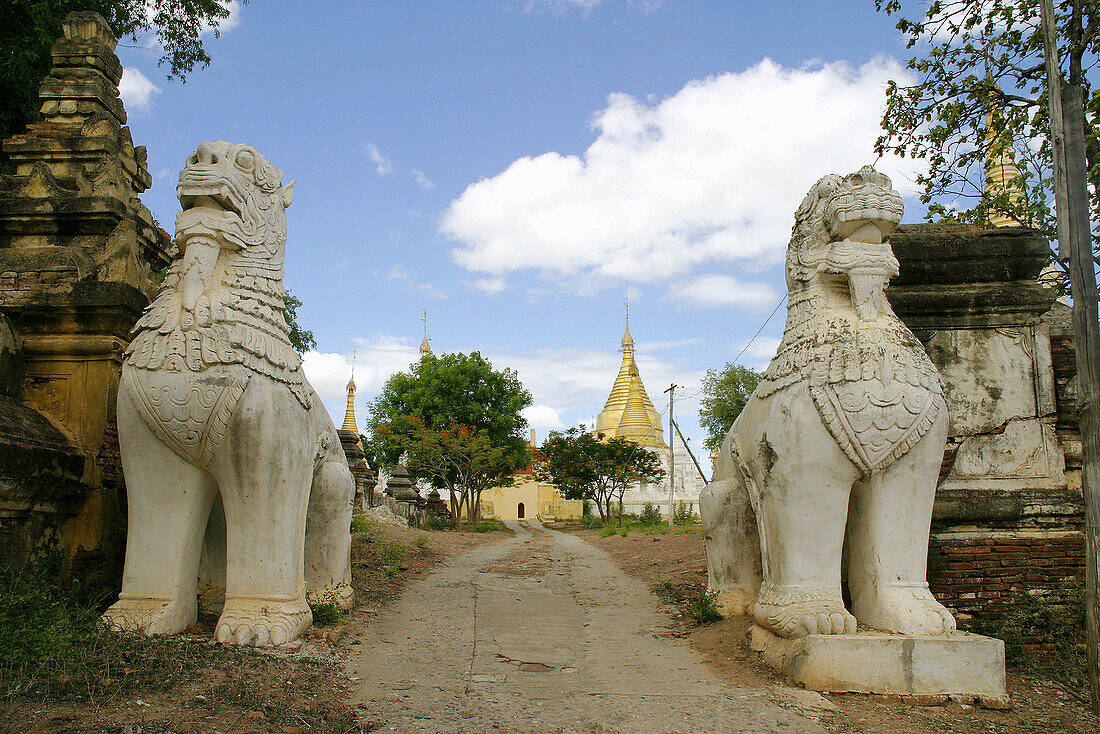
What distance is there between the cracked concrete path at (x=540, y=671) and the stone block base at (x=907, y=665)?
A: 13.8 inches

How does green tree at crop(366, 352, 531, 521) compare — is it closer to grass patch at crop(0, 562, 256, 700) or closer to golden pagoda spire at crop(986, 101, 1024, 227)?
golden pagoda spire at crop(986, 101, 1024, 227)

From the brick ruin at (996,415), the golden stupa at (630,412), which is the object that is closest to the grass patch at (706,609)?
the brick ruin at (996,415)

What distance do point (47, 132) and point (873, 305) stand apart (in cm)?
610

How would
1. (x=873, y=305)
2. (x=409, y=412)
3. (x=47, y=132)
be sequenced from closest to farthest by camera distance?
(x=873, y=305)
(x=47, y=132)
(x=409, y=412)

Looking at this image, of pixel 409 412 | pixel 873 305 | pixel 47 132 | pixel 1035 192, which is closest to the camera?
pixel 873 305

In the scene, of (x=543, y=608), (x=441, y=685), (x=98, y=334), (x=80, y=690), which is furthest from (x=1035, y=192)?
(x=80, y=690)

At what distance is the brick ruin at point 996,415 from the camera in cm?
487

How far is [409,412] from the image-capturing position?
105 ft

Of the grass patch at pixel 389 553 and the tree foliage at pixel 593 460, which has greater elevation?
the tree foliage at pixel 593 460

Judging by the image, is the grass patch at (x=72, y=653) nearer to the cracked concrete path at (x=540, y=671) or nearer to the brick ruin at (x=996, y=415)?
the cracked concrete path at (x=540, y=671)

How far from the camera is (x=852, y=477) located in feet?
14.1

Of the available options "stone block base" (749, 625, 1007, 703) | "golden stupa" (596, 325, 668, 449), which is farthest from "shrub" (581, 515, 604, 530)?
"stone block base" (749, 625, 1007, 703)

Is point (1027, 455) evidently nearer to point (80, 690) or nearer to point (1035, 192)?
point (80, 690)

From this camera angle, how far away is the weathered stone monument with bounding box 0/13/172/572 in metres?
4.95
